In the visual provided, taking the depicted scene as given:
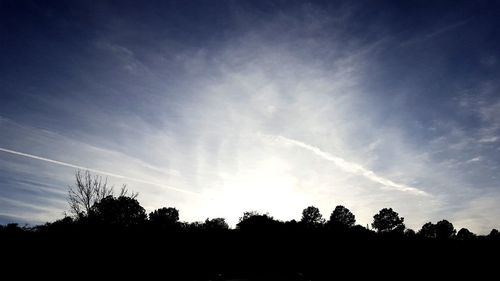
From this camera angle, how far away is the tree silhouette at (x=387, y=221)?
114 metres

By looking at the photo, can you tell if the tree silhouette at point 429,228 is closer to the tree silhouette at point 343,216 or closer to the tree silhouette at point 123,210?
the tree silhouette at point 343,216

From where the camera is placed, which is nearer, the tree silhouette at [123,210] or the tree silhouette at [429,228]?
the tree silhouette at [123,210]

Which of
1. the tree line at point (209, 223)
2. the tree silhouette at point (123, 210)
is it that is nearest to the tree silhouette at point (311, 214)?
the tree line at point (209, 223)

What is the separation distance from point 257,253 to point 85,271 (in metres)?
→ 22.3

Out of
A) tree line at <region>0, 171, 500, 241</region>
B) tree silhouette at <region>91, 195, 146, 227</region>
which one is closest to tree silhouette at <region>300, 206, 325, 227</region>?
tree line at <region>0, 171, 500, 241</region>

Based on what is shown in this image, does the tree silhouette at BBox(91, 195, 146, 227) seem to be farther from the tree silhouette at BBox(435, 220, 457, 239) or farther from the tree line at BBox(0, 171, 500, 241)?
the tree silhouette at BBox(435, 220, 457, 239)

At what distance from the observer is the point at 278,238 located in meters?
43.9

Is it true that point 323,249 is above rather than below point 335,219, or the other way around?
below

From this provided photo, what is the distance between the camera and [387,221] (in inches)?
4547

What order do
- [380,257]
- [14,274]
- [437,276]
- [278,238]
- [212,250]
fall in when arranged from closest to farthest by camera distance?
1. [14,274]
2. [437,276]
3. [380,257]
4. [212,250]
5. [278,238]

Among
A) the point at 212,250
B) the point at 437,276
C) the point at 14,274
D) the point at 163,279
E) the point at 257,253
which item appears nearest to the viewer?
the point at 14,274

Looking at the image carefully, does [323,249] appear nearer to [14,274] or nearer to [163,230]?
[163,230]

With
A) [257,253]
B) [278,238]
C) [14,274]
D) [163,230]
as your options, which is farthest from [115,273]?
[278,238]

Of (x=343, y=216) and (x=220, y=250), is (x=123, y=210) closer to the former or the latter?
(x=220, y=250)
